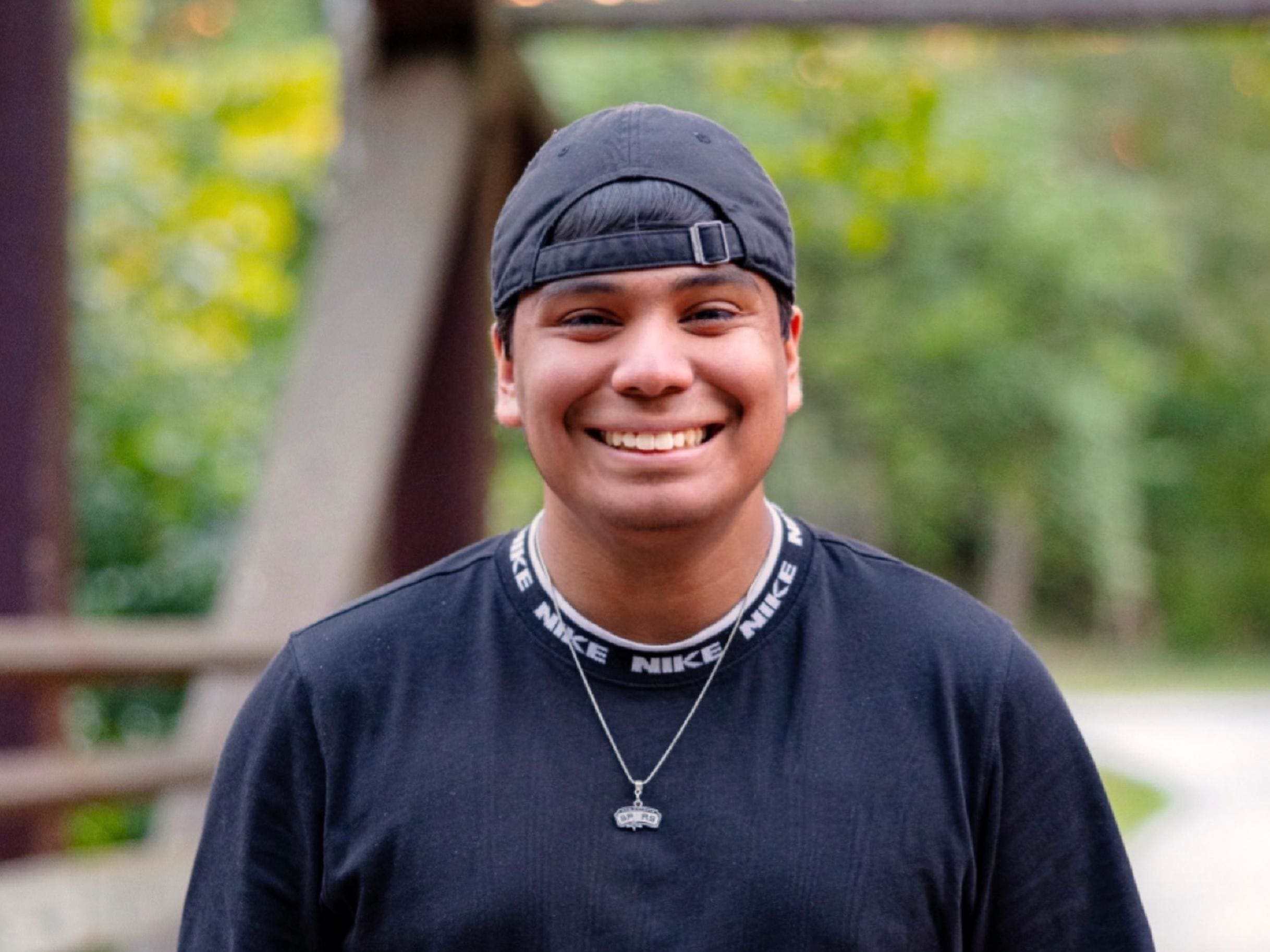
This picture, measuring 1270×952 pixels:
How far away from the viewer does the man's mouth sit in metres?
1.88

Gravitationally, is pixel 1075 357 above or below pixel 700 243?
above

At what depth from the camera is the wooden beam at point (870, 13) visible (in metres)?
5.86

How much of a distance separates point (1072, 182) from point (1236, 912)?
2151 centimetres

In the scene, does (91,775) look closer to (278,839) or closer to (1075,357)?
(278,839)

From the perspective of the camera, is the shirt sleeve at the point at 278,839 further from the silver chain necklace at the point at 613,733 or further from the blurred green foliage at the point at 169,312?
the blurred green foliage at the point at 169,312

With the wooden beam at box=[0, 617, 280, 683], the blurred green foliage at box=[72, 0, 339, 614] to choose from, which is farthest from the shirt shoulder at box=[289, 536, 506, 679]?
the blurred green foliage at box=[72, 0, 339, 614]

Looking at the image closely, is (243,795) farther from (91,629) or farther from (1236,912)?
(1236,912)

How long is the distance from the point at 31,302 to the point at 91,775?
1.30 m

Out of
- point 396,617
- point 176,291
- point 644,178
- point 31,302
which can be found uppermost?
point 176,291

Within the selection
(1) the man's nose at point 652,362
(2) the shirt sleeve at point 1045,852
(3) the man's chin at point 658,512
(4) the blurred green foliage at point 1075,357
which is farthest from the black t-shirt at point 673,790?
(4) the blurred green foliage at point 1075,357

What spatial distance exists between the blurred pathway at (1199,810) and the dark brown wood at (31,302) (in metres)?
3.60

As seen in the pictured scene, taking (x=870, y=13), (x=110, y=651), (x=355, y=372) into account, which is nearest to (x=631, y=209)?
(x=110, y=651)

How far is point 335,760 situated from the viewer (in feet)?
6.22

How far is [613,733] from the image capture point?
1860 mm
